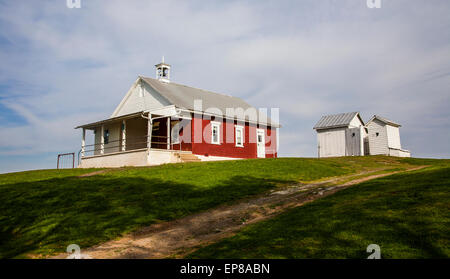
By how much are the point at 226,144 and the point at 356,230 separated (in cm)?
2390

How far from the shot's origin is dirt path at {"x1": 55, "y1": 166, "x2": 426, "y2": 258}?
32.3 ft

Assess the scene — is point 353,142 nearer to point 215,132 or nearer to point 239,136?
point 239,136

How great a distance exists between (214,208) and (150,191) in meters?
→ 4.08

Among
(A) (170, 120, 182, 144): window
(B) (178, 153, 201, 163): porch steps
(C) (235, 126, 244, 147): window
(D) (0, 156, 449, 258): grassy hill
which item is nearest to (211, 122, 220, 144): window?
(C) (235, 126, 244, 147): window

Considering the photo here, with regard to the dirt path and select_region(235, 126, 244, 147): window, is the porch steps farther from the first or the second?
the dirt path

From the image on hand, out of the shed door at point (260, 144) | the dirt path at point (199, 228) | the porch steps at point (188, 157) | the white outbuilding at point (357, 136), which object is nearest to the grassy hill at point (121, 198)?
the dirt path at point (199, 228)

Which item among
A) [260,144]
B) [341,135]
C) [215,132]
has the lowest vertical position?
[260,144]

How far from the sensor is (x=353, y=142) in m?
32.3

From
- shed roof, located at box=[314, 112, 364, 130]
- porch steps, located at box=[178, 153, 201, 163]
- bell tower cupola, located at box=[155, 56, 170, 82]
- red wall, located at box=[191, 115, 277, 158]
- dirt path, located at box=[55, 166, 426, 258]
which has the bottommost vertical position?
dirt path, located at box=[55, 166, 426, 258]

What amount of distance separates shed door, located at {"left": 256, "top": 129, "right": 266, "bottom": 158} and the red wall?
1.54 ft

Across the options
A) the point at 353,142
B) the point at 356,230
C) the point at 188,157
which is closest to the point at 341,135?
the point at 353,142

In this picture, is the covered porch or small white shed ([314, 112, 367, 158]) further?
small white shed ([314, 112, 367, 158])
